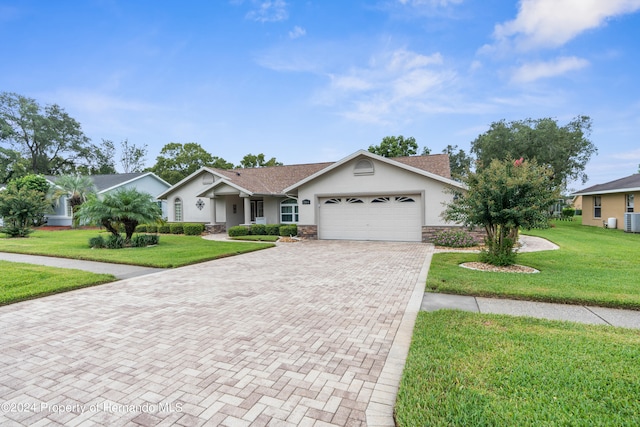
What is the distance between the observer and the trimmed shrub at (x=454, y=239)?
13.2m

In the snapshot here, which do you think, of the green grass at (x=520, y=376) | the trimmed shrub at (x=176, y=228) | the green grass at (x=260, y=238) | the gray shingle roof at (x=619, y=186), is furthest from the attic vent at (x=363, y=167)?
the gray shingle roof at (x=619, y=186)

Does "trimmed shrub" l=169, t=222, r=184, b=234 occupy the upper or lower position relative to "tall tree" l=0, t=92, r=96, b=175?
lower

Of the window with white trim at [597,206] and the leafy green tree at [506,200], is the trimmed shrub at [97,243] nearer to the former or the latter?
the leafy green tree at [506,200]

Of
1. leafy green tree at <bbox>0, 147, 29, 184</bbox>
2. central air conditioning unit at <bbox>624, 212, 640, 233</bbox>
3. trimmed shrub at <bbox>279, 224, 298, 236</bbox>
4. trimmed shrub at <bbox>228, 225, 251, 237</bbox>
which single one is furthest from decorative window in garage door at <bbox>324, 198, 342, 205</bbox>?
leafy green tree at <bbox>0, 147, 29, 184</bbox>

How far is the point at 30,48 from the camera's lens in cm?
1597

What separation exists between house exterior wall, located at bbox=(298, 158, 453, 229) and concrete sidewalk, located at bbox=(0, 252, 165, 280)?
29.0ft

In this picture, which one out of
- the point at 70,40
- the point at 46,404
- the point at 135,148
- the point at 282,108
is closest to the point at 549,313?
the point at 46,404

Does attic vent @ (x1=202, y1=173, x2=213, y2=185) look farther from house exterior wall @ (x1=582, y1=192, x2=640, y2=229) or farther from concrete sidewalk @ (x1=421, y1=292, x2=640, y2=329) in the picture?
house exterior wall @ (x1=582, y1=192, x2=640, y2=229)

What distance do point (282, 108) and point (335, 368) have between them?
19263mm

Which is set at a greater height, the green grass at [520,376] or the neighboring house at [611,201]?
the neighboring house at [611,201]

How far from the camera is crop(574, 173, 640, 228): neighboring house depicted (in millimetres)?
18469

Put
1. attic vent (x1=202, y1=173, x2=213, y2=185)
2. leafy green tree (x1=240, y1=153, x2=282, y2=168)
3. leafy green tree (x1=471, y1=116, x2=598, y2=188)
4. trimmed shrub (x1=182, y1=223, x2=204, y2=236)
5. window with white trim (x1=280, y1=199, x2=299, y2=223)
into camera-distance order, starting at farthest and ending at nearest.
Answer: leafy green tree (x1=240, y1=153, x2=282, y2=168) → leafy green tree (x1=471, y1=116, x2=598, y2=188) → attic vent (x1=202, y1=173, x2=213, y2=185) → window with white trim (x1=280, y1=199, x2=299, y2=223) → trimmed shrub (x1=182, y1=223, x2=204, y2=236)

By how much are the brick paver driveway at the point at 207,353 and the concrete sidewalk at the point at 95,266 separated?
1491 millimetres

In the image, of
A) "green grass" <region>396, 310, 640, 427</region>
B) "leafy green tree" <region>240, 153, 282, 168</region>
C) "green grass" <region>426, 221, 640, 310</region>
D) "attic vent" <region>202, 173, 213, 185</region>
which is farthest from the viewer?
"leafy green tree" <region>240, 153, 282, 168</region>
